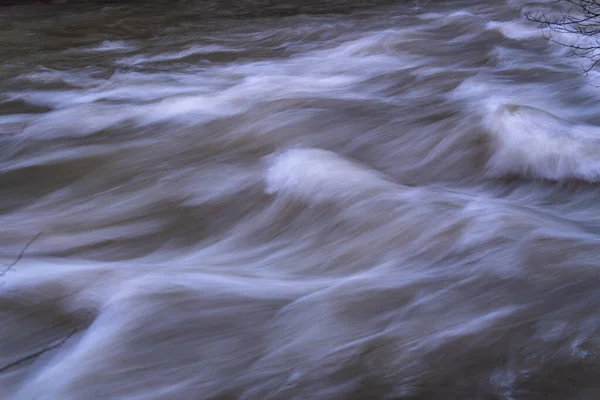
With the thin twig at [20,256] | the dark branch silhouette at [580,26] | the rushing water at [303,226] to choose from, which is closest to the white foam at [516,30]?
the dark branch silhouette at [580,26]

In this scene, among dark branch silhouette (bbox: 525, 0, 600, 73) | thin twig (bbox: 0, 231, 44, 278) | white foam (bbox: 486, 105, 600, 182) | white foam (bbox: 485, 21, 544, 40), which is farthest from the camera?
white foam (bbox: 485, 21, 544, 40)

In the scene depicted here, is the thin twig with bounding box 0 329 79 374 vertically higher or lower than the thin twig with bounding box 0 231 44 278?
lower

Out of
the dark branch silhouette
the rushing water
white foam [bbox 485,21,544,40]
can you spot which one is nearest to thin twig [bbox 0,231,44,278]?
the rushing water

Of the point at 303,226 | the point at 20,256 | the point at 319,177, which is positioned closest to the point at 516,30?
the point at 319,177

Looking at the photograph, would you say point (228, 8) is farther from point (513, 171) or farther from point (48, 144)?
point (513, 171)

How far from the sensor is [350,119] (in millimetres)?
5375

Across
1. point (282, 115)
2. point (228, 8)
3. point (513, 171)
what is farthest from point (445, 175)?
point (228, 8)

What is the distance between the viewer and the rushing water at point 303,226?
2684 millimetres

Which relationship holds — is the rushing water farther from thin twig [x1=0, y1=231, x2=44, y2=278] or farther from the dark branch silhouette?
the dark branch silhouette

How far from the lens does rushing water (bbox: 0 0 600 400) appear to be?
2684mm

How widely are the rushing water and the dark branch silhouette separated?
6.8 inches

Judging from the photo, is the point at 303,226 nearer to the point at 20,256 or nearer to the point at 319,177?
the point at 319,177

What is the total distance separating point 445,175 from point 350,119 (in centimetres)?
110

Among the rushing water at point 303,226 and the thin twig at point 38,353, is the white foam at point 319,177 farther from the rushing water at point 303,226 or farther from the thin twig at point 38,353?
the thin twig at point 38,353
